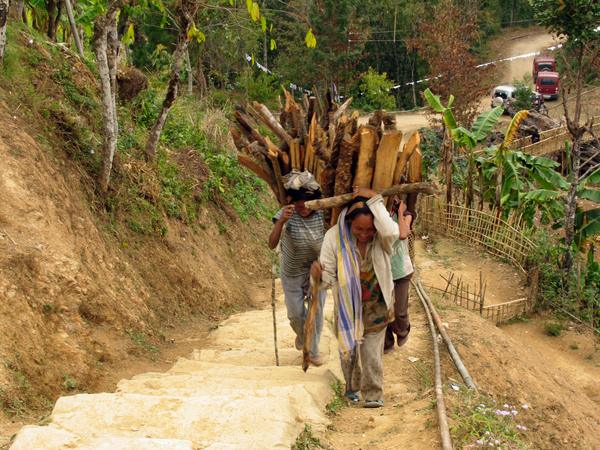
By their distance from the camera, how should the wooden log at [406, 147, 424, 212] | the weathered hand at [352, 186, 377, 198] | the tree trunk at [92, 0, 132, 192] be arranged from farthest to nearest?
1. the tree trunk at [92, 0, 132, 192]
2. the wooden log at [406, 147, 424, 212]
3. the weathered hand at [352, 186, 377, 198]

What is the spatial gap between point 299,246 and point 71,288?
Result: 193cm

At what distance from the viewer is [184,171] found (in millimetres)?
8125

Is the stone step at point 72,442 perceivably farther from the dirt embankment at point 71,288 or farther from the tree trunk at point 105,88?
the tree trunk at point 105,88

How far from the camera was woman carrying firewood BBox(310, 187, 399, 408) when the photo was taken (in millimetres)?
3508

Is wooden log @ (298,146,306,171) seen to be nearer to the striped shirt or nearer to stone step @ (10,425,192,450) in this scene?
the striped shirt

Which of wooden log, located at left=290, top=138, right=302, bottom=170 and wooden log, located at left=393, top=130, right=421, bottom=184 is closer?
wooden log, located at left=393, top=130, right=421, bottom=184

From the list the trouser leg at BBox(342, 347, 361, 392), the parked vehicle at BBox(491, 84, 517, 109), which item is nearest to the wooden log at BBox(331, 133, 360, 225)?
the trouser leg at BBox(342, 347, 361, 392)

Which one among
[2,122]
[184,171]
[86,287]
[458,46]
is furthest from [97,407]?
[458,46]

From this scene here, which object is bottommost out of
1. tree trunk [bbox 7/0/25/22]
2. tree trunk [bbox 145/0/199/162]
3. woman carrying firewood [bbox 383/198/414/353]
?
woman carrying firewood [bbox 383/198/414/353]

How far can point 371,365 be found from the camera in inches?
152

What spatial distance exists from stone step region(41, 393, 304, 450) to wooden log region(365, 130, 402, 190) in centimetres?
168

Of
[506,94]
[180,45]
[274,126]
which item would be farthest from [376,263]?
[506,94]

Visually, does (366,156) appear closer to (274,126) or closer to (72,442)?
(274,126)

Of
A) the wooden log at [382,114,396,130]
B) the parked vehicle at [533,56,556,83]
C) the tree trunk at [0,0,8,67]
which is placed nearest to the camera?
the wooden log at [382,114,396,130]
